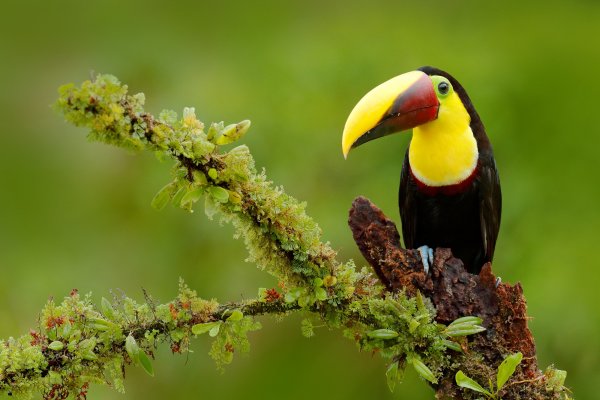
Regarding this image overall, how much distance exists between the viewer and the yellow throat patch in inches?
109

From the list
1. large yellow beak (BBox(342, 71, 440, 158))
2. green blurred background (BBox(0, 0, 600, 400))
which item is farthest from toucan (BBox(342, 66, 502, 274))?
green blurred background (BBox(0, 0, 600, 400))

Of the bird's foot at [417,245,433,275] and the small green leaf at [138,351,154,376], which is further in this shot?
the bird's foot at [417,245,433,275]

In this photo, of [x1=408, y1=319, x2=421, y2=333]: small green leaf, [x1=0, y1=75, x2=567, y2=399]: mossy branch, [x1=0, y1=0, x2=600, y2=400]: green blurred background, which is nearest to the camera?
[x1=0, y1=75, x2=567, y2=399]: mossy branch

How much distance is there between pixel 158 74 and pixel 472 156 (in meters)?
3.67

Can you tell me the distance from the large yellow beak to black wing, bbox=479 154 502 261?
0.87 feet

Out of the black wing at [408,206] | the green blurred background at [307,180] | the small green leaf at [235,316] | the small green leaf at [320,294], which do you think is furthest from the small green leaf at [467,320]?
the green blurred background at [307,180]

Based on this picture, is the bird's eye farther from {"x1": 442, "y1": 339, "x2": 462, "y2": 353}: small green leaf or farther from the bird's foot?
{"x1": 442, "y1": 339, "x2": 462, "y2": 353}: small green leaf

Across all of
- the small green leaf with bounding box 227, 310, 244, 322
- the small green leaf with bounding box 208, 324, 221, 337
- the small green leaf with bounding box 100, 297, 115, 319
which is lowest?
the small green leaf with bounding box 208, 324, 221, 337

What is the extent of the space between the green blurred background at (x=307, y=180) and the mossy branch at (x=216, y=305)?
2.26 metres

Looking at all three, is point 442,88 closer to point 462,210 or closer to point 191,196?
point 462,210

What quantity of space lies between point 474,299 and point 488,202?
856mm

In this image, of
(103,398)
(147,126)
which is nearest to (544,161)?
(103,398)

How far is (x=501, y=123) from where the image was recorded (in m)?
4.98

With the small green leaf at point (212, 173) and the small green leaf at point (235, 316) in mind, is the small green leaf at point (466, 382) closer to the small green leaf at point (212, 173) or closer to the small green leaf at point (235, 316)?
the small green leaf at point (235, 316)
